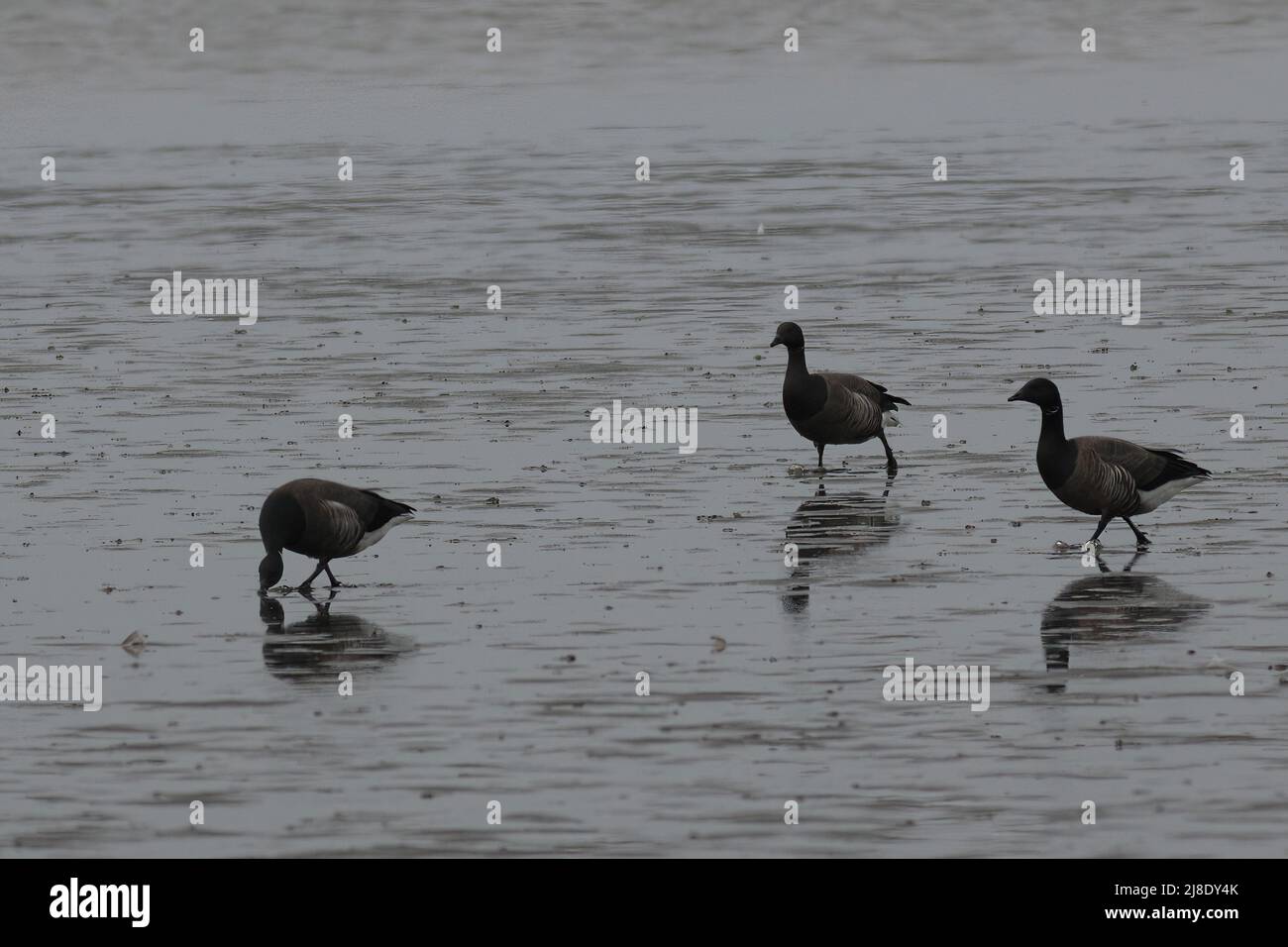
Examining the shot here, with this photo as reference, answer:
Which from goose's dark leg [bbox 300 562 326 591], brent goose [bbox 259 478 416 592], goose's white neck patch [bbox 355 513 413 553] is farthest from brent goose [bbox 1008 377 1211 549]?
goose's dark leg [bbox 300 562 326 591]

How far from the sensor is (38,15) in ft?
302

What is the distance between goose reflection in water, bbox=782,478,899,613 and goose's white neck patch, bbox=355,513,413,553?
9.90ft

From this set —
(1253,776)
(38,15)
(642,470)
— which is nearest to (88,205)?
(642,470)

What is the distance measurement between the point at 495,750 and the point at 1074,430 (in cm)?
1116

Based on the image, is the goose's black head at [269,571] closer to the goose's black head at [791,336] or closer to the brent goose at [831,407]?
the brent goose at [831,407]

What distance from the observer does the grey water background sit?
13656 mm

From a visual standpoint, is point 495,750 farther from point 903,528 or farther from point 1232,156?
point 1232,156

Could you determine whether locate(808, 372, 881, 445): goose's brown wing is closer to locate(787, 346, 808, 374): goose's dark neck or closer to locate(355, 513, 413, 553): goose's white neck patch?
locate(787, 346, 808, 374): goose's dark neck

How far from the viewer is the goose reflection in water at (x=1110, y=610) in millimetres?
16766

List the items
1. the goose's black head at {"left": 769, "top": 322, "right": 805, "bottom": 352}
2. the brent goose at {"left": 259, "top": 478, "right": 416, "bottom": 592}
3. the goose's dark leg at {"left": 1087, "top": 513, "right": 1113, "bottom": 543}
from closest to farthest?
the brent goose at {"left": 259, "top": 478, "right": 416, "bottom": 592}
the goose's dark leg at {"left": 1087, "top": 513, "right": 1113, "bottom": 543}
the goose's black head at {"left": 769, "top": 322, "right": 805, "bottom": 352}

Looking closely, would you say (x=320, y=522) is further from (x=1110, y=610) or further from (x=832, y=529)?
(x=1110, y=610)

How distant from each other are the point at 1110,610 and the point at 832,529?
12.4 ft

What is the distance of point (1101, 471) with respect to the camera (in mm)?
19531

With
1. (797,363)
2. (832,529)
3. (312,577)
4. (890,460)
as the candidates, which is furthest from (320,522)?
(890,460)
